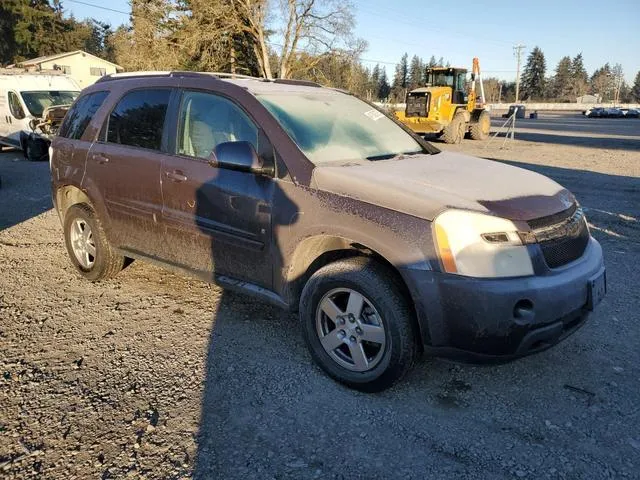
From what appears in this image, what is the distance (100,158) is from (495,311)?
3.55m

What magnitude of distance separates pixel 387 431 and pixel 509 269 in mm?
1074

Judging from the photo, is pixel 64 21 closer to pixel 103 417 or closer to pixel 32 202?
pixel 32 202

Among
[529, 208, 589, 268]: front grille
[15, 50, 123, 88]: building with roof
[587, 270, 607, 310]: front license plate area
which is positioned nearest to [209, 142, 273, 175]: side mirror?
[529, 208, 589, 268]: front grille

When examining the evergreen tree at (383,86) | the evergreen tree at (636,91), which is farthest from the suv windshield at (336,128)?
the evergreen tree at (636,91)

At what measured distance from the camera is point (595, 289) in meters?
2.92

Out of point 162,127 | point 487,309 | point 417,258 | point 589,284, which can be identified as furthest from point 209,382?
point 589,284

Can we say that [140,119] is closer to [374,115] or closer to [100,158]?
[100,158]

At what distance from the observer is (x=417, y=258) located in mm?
2680

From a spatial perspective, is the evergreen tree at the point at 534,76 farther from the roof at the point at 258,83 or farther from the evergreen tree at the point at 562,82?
the roof at the point at 258,83

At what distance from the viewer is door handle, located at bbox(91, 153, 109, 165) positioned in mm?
4387

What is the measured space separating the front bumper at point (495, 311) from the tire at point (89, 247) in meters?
3.10

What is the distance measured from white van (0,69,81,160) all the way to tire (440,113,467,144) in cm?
1354

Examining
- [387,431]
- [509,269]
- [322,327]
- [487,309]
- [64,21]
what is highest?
Answer: [64,21]

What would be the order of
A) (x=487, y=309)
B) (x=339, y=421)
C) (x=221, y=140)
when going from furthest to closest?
1. (x=221, y=140)
2. (x=339, y=421)
3. (x=487, y=309)
